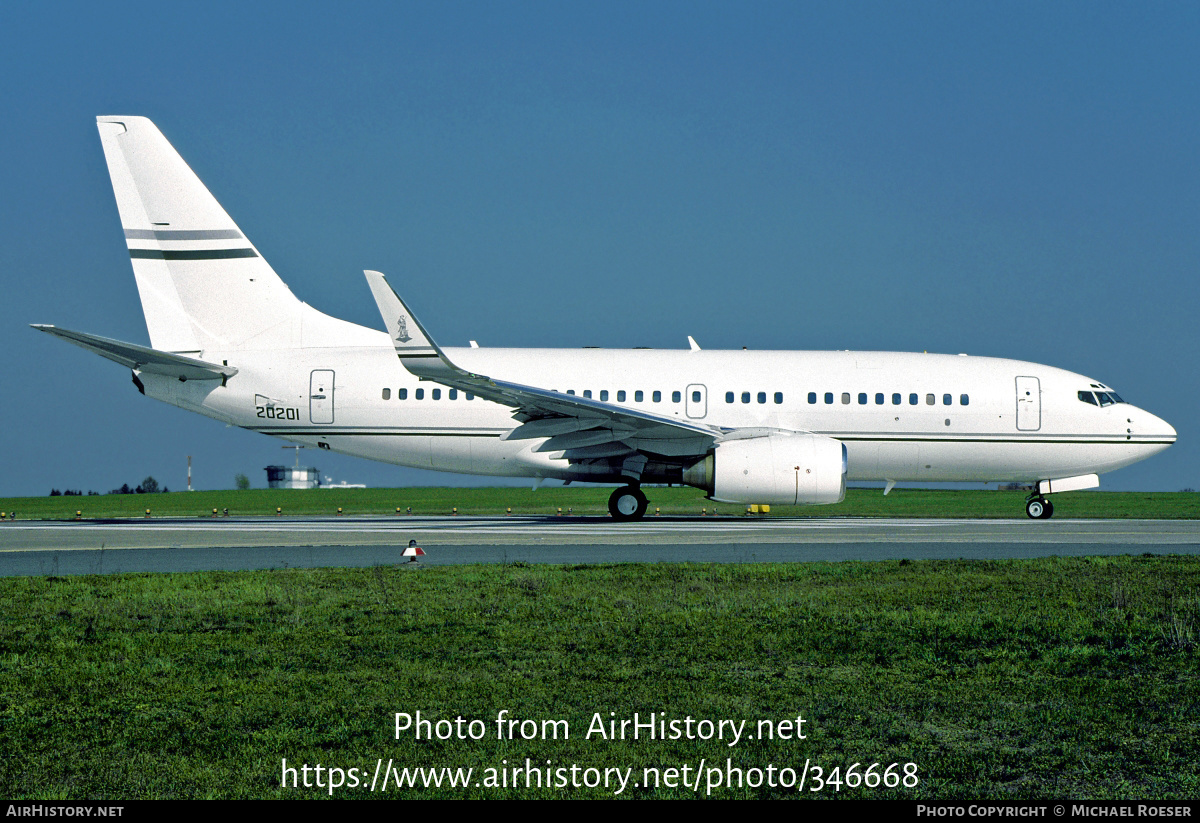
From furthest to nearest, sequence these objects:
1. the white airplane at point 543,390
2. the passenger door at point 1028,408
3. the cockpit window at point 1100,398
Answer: the cockpit window at point 1100,398, the passenger door at point 1028,408, the white airplane at point 543,390

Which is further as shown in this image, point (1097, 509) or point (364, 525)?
point (1097, 509)

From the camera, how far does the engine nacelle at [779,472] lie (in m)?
19.1

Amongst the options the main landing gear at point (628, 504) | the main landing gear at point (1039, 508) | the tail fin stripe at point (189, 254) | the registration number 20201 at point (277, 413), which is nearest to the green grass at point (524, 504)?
the main landing gear at point (1039, 508)

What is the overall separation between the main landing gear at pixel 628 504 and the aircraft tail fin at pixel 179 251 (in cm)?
806

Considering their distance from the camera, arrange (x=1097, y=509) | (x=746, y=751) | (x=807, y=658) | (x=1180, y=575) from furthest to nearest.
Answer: (x=1097, y=509)
(x=1180, y=575)
(x=807, y=658)
(x=746, y=751)

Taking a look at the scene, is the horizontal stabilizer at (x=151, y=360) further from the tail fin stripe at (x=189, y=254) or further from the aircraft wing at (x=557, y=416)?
the aircraft wing at (x=557, y=416)

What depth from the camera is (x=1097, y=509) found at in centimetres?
2892

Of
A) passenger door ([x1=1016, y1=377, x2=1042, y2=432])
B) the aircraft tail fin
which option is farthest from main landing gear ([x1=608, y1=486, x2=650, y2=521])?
passenger door ([x1=1016, y1=377, x2=1042, y2=432])

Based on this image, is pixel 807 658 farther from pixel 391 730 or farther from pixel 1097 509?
pixel 1097 509

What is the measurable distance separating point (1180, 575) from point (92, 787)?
37.8ft

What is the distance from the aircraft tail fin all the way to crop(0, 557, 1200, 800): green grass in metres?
12.0

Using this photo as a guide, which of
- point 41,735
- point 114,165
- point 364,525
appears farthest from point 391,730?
point 114,165

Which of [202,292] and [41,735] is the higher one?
[202,292]

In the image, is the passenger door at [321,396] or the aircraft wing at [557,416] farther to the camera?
the passenger door at [321,396]
